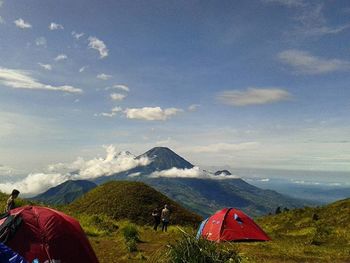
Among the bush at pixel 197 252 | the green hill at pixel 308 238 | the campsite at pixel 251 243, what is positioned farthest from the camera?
the green hill at pixel 308 238

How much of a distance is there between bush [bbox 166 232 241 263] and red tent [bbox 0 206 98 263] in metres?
4.67

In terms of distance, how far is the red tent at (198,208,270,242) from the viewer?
2644cm

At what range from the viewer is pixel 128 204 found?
52625mm

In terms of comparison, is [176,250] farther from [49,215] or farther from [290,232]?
[290,232]

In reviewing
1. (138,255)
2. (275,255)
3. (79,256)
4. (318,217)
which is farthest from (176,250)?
(318,217)

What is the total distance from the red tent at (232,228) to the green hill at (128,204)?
73.6ft

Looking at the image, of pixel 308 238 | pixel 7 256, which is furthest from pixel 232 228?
pixel 7 256

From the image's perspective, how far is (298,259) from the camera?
21.0m

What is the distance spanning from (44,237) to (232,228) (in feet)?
49.2

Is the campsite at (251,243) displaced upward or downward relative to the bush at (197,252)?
downward

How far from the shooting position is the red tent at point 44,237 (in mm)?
14523

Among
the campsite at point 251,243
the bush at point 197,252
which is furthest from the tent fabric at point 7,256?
the bush at point 197,252

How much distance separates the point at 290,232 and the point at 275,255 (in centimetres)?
1426

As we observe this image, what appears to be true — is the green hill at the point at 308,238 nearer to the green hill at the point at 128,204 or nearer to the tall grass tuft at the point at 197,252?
the tall grass tuft at the point at 197,252
